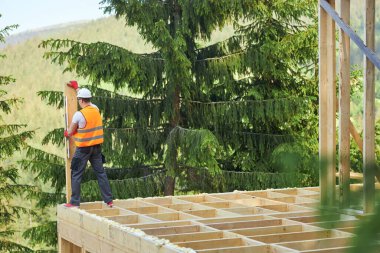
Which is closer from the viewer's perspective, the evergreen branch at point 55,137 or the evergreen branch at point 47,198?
the evergreen branch at point 55,137

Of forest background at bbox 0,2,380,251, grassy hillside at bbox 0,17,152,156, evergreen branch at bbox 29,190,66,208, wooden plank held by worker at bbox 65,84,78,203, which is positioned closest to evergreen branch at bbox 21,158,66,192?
evergreen branch at bbox 29,190,66,208

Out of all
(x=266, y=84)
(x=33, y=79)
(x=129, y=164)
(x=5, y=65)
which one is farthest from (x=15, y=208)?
(x=5, y=65)

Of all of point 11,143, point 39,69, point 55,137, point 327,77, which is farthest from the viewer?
point 39,69

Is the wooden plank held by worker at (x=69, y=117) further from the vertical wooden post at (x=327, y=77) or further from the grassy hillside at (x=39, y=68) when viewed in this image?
the grassy hillside at (x=39, y=68)

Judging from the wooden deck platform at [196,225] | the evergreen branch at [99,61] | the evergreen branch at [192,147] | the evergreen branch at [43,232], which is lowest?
the evergreen branch at [43,232]

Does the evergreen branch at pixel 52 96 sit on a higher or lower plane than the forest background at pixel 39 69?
lower

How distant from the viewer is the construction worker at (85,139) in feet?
27.4

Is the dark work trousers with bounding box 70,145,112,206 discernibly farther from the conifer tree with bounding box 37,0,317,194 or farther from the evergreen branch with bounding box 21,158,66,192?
the evergreen branch with bounding box 21,158,66,192

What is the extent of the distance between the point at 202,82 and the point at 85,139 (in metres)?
9.69

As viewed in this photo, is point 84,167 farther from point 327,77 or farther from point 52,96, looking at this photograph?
point 52,96

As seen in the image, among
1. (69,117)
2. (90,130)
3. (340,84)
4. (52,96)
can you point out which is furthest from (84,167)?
(52,96)

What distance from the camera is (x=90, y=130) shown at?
848 cm

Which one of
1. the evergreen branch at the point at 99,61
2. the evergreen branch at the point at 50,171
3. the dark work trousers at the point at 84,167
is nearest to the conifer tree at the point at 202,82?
the evergreen branch at the point at 99,61

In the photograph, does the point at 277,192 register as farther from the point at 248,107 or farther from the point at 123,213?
the point at 248,107
